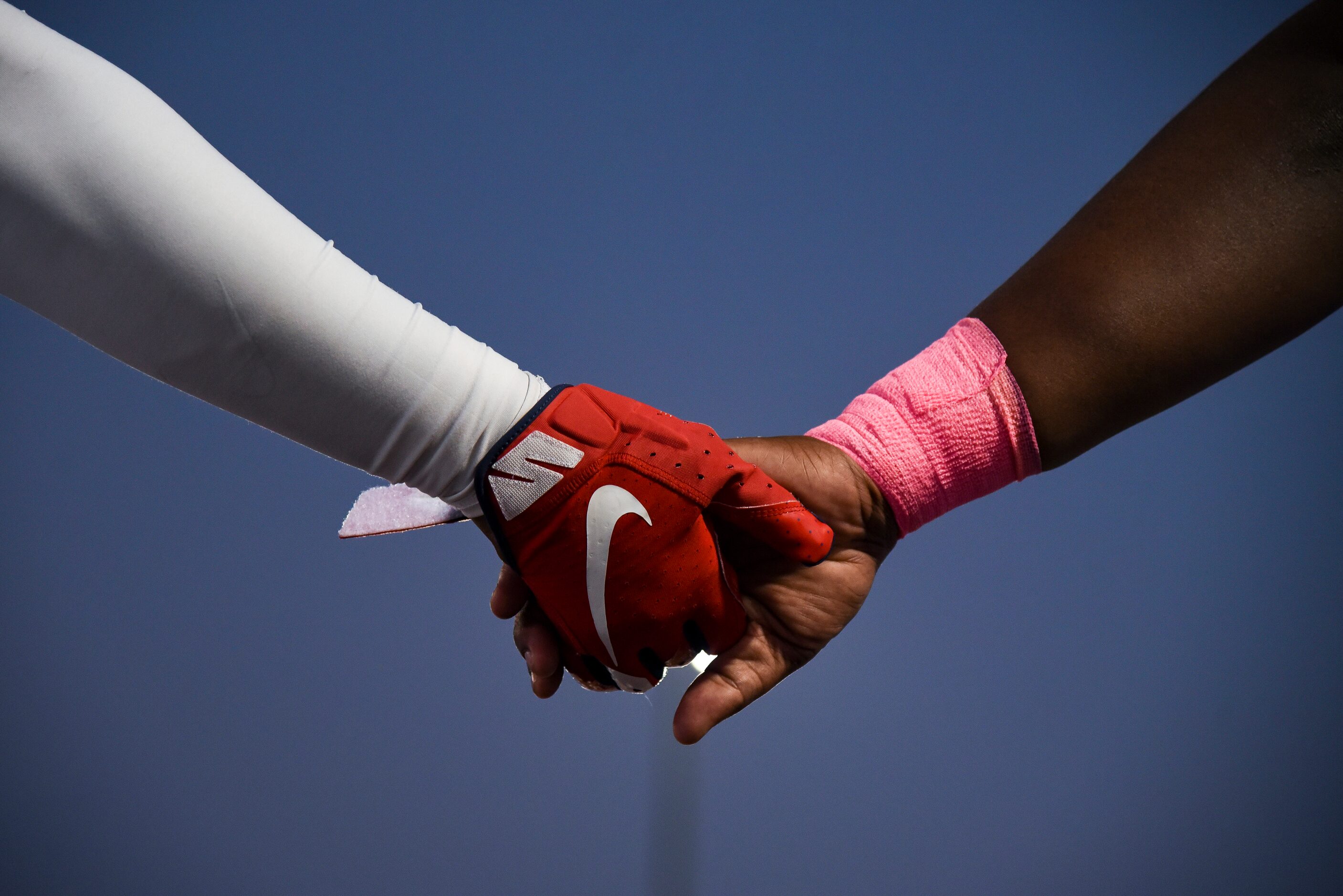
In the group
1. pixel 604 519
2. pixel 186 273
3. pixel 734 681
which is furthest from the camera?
pixel 734 681

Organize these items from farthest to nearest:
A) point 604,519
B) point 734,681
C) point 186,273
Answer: point 734,681 < point 604,519 < point 186,273

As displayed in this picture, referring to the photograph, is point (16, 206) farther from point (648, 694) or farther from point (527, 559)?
point (648, 694)

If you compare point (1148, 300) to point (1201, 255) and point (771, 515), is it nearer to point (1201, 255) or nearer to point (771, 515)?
point (1201, 255)

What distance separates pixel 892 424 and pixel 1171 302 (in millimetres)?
204

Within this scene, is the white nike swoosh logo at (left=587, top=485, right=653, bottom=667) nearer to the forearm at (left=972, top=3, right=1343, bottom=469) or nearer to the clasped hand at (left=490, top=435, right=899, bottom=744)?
the clasped hand at (left=490, top=435, right=899, bottom=744)

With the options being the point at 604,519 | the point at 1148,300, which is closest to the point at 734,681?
the point at 604,519

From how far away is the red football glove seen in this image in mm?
497

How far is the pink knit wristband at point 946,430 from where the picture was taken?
62 cm

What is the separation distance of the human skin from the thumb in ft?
0.26

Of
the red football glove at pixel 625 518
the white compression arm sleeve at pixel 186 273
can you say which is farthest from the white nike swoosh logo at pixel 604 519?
the white compression arm sleeve at pixel 186 273

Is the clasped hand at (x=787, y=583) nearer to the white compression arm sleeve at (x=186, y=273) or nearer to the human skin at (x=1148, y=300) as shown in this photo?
the human skin at (x=1148, y=300)

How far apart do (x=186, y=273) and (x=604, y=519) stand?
26cm

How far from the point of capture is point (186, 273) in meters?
0.37

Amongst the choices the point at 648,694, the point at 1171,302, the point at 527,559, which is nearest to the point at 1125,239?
the point at 1171,302
